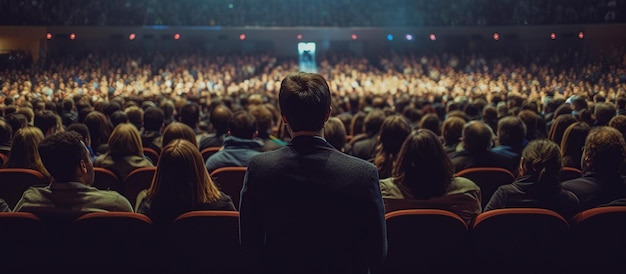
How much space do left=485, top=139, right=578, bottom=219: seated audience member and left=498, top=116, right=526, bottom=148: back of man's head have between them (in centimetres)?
221

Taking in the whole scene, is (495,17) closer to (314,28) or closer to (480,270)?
(314,28)

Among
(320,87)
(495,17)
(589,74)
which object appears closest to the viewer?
(320,87)

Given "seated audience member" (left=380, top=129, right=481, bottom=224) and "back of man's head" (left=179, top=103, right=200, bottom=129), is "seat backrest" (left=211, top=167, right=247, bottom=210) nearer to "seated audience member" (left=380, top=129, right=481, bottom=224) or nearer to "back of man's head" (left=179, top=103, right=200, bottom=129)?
"seated audience member" (left=380, top=129, right=481, bottom=224)

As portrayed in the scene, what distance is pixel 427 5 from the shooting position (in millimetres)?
32188

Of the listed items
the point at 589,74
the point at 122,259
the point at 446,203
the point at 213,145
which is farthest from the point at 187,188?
the point at 589,74

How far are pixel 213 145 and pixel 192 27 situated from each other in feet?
79.2

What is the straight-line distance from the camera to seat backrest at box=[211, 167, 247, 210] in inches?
211

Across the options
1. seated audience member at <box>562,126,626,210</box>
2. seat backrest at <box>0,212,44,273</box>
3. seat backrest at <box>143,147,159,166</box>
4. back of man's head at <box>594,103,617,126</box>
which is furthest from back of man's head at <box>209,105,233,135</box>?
back of man's head at <box>594,103,617,126</box>

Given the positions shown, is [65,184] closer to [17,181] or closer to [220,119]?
[17,181]

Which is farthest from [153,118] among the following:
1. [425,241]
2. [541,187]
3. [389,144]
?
[541,187]

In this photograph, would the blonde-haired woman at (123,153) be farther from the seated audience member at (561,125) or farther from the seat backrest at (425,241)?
the seated audience member at (561,125)

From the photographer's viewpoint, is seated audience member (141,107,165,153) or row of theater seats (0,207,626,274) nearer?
row of theater seats (0,207,626,274)

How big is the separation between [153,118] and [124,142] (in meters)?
1.76

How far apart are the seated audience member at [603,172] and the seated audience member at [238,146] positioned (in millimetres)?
2842
